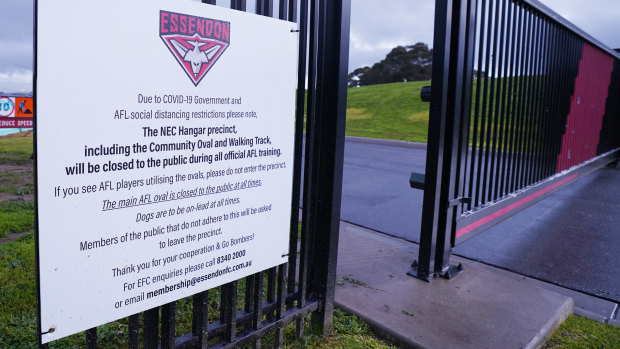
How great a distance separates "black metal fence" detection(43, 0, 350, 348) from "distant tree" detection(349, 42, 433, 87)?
2332 inches

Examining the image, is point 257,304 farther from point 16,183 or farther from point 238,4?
point 16,183

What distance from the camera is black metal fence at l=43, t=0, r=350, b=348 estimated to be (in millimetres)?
2059

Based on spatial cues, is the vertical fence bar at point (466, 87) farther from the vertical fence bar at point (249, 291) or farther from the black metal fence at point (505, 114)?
the vertical fence bar at point (249, 291)

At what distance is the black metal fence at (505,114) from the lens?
126 inches

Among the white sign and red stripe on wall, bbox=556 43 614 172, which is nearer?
the white sign

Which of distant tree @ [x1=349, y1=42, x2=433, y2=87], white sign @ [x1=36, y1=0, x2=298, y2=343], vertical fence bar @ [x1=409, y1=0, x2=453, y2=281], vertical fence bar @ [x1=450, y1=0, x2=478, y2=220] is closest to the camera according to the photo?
A: white sign @ [x1=36, y1=0, x2=298, y2=343]

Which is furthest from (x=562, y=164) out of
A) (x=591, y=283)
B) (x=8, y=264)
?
(x=8, y=264)

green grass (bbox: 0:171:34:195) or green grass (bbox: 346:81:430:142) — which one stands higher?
green grass (bbox: 346:81:430:142)

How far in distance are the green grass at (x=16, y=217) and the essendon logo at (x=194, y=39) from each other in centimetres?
355

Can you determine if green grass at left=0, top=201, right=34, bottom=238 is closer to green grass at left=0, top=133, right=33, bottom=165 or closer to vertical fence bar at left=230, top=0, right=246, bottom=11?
vertical fence bar at left=230, top=0, right=246, bottom=11

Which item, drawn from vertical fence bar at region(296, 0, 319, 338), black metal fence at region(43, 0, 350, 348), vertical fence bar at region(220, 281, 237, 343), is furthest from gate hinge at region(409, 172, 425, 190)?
vertical fence bar at region(220, 281, 237, 343)

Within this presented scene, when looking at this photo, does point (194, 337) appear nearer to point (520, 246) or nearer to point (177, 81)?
point (177, 81)

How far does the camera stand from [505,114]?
5145mm

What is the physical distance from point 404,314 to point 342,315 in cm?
38
